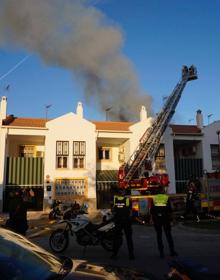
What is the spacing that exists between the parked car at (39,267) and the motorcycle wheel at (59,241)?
20.0ft

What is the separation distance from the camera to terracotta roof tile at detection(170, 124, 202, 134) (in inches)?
1336

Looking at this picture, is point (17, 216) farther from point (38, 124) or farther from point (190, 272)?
point (38, 124)

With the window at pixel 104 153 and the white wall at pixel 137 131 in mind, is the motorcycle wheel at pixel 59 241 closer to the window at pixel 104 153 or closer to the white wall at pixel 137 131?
the white wall at pixel 137 131

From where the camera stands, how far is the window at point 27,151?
3344 centimetres

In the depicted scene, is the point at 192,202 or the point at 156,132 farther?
the point at 156,132

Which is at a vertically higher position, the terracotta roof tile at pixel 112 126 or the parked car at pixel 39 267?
the terracotta roof tile at pixel 112 126

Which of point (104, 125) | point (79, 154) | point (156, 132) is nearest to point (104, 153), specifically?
point (104, 125)

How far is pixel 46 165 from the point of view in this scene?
30062 mm

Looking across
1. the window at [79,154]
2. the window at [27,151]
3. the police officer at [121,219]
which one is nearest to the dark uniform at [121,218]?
the police officer at [121,219]

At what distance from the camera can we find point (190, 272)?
→ 11.5 feet

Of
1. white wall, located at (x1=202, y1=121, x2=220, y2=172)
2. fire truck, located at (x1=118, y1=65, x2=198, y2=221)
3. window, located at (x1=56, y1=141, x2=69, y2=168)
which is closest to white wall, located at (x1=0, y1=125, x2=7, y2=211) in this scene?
window, located at (x1=56, y1=141, x2=69, y2=168)

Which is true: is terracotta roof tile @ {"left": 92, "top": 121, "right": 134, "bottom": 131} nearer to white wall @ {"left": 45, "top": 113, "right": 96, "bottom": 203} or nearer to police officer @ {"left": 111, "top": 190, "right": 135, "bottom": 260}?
white wall @ {"left": 45, "top": 113, "right": 96, "bottom": 203}

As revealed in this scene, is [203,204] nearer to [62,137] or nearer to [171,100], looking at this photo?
[171,100]

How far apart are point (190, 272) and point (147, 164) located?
68.5 ft
